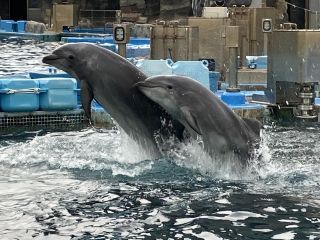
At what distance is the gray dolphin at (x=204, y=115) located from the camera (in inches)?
320

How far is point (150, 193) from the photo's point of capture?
786 centimetres

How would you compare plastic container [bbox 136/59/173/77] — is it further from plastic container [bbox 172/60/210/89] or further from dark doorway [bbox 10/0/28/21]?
dark doorway [bbox 10/0/28/21]

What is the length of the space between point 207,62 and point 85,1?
28.1m

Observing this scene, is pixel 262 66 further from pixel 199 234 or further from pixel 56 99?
pixel 199 234

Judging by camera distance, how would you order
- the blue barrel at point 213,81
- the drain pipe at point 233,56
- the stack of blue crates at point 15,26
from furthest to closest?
the stack of blue crates at point 15,26
the drain pipe at point 233,56
the blue barrel at point 213,81

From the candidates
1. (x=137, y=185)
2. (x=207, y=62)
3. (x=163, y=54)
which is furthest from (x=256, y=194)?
(x=163, y=54)

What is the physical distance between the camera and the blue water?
668 cm

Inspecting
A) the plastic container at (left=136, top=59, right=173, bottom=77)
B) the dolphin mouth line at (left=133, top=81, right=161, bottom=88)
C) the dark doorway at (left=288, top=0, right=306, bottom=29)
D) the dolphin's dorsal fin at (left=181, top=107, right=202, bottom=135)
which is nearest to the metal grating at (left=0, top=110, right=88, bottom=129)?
the plastic container at (left=136, top=59, right=173, bottom=77)

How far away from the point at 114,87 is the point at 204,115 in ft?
3.62

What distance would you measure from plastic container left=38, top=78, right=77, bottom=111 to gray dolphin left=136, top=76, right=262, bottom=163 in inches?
185

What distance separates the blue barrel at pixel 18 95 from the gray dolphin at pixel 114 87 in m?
3.90

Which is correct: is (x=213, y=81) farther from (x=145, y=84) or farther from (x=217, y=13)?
(x=145, y=84)

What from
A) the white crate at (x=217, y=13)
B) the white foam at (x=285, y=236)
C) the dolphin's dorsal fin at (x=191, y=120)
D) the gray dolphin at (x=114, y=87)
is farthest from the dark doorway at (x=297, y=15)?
the white foam at (x=285, y=236)

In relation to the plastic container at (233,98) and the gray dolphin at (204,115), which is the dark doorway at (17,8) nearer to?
the plastic container at (233,98)
